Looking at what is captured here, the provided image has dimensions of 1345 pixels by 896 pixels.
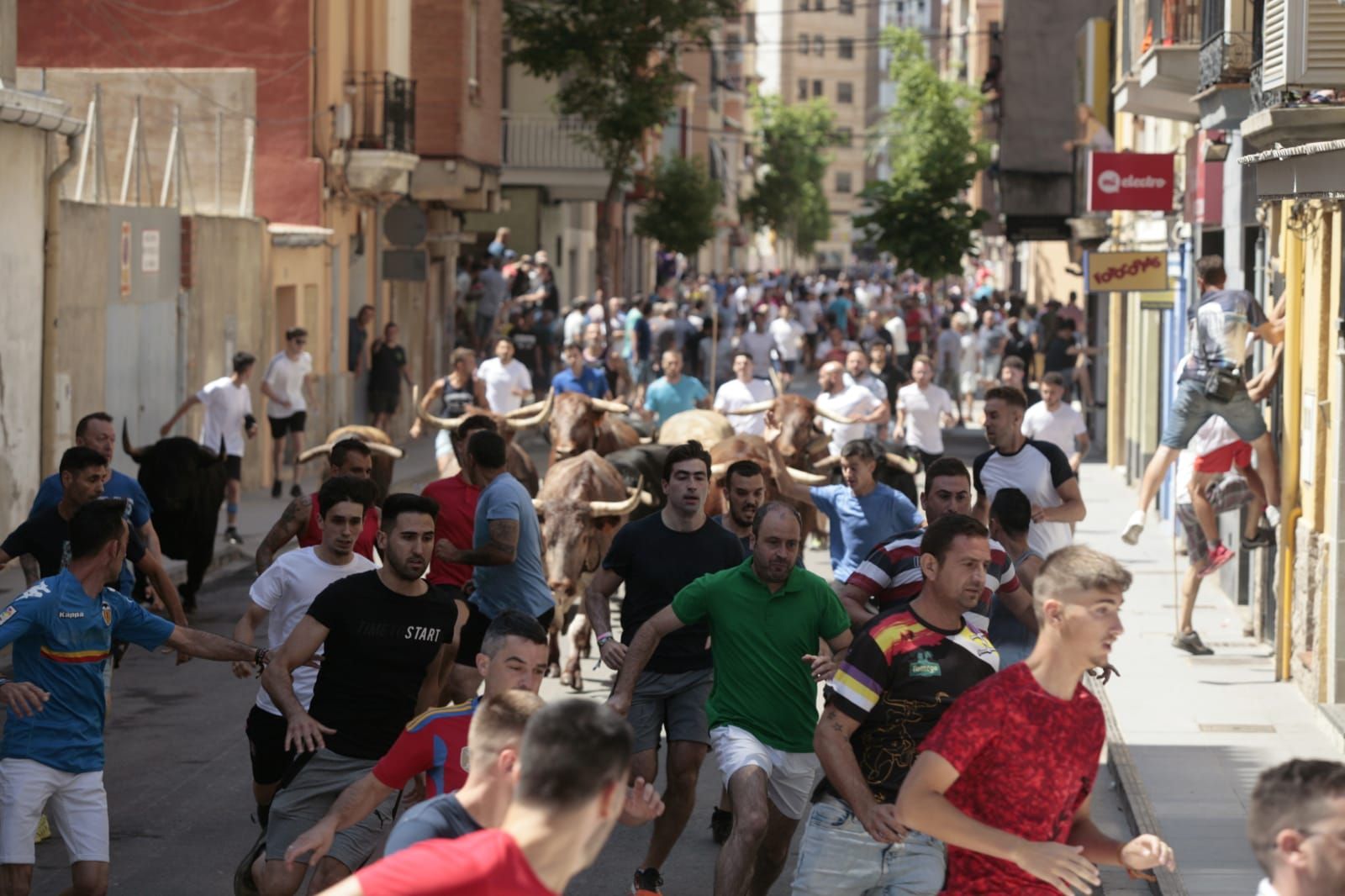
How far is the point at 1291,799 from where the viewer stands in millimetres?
4613

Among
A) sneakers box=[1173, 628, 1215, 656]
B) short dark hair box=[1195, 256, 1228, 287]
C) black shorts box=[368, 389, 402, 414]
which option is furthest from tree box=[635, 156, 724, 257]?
sneakers box=[1173, 628, 1215, 656]

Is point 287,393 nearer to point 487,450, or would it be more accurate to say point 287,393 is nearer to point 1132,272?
point 1132,272

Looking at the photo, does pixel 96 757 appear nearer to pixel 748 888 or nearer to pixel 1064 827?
pixel 748 888

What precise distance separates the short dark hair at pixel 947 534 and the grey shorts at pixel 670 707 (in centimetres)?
261

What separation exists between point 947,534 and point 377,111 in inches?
1035

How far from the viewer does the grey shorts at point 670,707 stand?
9.53m

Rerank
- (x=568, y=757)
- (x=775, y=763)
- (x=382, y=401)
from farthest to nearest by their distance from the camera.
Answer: (x=382, y=401) < (x=775, y=763) < (x=568, y=757)

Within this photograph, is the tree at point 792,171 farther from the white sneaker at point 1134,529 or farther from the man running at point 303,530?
the man running at point 303,530

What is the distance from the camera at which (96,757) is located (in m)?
8.21

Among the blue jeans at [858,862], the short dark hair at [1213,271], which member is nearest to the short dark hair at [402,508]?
the blue jeans at [858,862]

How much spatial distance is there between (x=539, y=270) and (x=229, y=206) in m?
12.5

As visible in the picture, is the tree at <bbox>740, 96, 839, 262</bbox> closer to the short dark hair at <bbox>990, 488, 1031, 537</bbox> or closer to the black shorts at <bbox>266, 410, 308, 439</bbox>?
the black shorts at <bbox>266, 410, 308, 439</bbox>

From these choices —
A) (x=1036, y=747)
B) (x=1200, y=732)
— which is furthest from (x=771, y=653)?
(x=1200, y=732)

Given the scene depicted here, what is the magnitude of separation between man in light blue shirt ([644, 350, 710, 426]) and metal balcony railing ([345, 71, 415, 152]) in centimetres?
1153
